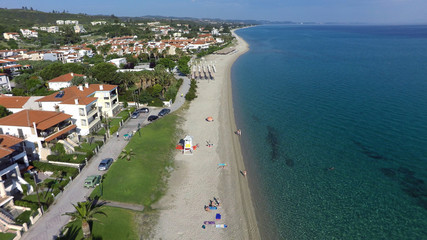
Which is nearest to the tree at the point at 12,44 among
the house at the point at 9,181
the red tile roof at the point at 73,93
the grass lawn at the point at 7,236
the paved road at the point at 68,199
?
the red tile roof at the point at 73,93

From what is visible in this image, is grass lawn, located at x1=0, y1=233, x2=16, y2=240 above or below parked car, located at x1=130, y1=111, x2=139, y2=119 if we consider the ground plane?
above

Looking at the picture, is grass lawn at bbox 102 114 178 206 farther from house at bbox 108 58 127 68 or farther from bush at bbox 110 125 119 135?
house at bbox 108 58 127 68

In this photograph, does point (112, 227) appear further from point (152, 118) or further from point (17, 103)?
point (17, 103)

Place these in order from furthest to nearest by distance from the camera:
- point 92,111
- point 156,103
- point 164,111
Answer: point 156,103
point 164,111
point 92,111

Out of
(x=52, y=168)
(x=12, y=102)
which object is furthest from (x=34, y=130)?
(x=12, y=102)

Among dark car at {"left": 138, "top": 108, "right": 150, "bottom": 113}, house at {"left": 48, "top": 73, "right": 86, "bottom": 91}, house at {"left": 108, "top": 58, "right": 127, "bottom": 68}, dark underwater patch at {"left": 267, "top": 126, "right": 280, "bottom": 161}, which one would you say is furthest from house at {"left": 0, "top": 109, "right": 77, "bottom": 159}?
house at {"left": 108, "top": 58, "right": 127, "bottom": 68}

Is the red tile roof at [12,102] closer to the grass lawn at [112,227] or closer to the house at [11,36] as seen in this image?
the grass lawn at [112,227]
